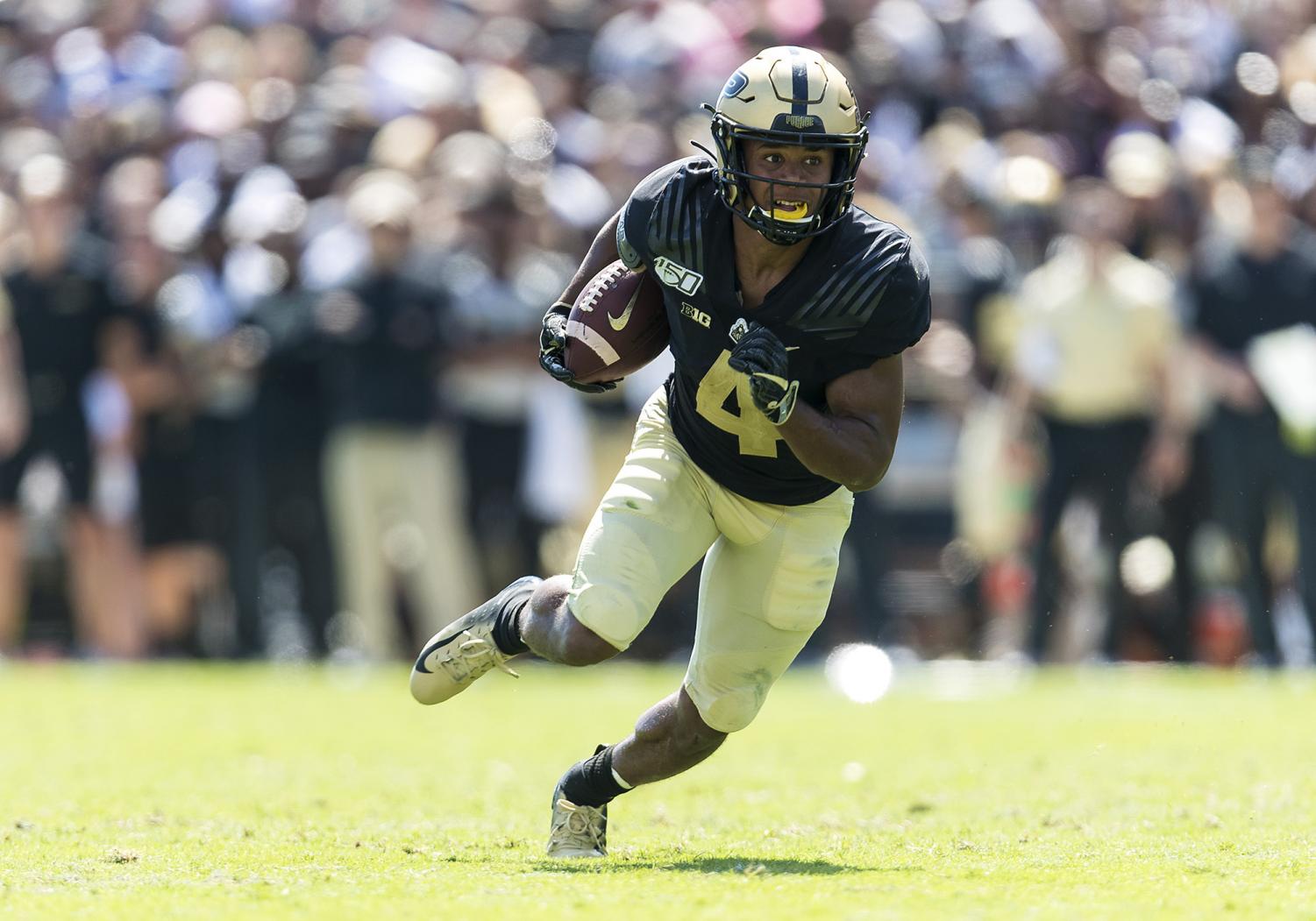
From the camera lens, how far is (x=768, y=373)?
497 centimetres

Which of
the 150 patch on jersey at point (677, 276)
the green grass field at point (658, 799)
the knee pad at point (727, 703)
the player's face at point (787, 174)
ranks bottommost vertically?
the green grass field at point (658, 799)

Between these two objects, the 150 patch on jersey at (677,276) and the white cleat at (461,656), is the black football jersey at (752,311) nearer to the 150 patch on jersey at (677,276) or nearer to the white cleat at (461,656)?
the 150 patch on jersey at (677,276)

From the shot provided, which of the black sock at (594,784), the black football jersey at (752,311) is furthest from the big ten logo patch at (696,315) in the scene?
the black sock at (594,784)

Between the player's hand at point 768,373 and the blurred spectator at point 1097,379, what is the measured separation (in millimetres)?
6259

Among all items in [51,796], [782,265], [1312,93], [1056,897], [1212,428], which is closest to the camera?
[1056,897]

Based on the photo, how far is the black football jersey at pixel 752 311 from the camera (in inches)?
205

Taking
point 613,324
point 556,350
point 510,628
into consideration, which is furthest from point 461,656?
point 613,324

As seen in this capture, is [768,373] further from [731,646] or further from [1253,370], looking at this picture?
[1253,370]

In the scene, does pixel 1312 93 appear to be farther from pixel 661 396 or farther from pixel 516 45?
pixel 661 396

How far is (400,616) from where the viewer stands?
40.1 ft

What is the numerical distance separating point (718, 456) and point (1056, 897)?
4.82ft

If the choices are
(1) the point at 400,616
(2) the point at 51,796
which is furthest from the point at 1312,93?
(2) the point at 51,796

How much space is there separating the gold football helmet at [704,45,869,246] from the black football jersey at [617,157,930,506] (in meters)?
0.11

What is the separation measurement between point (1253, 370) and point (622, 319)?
21.3ft
